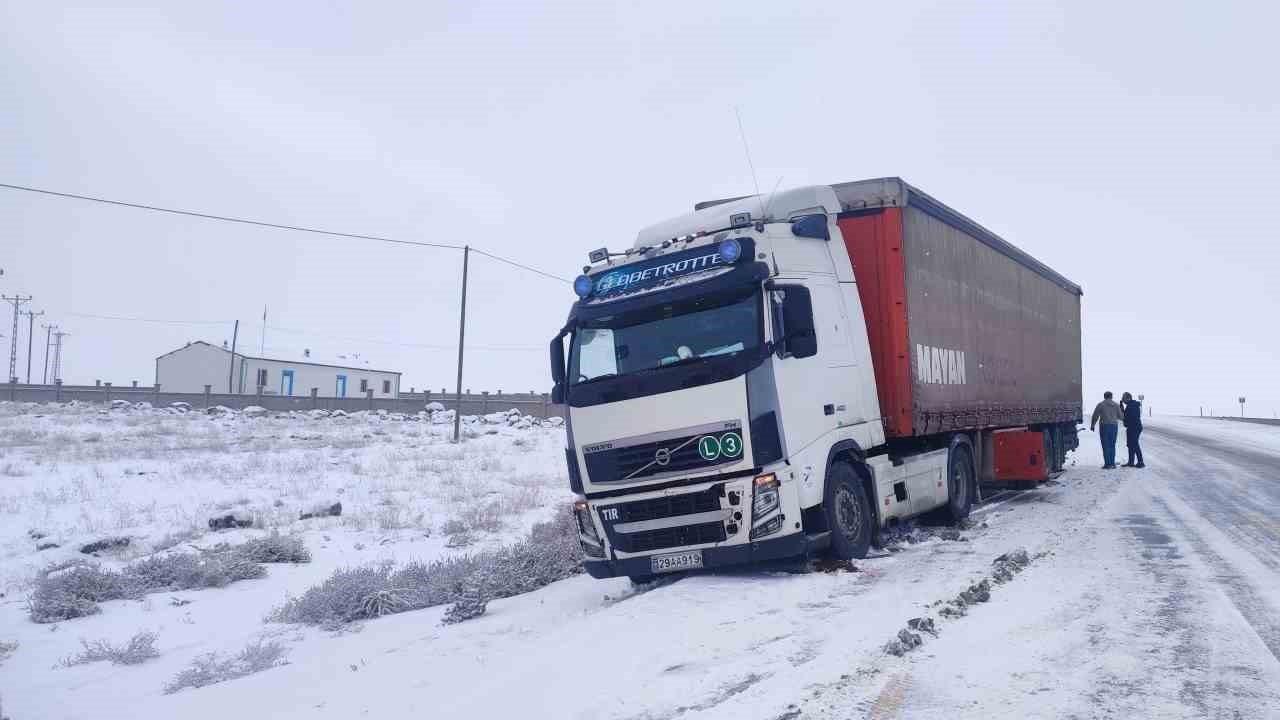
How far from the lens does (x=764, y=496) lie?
7488 mm

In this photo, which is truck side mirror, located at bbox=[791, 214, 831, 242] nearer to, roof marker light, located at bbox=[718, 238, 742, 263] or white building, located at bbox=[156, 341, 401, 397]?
roof marker light, located at bbox=[718, 238, 742, 263]

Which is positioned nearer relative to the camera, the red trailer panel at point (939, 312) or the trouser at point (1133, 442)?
the red trailer panel at point (939, 312)

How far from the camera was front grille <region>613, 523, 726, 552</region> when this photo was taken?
25.0 feet

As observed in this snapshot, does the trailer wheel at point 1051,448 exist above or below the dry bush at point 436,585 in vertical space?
above

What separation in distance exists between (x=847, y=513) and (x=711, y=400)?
2271mm

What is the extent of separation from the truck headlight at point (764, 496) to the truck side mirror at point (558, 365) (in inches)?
91.0

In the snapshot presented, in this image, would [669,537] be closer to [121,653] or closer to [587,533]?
[587,533]

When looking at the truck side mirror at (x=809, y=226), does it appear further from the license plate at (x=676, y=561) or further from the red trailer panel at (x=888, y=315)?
the license plate at (x=676, y=561)

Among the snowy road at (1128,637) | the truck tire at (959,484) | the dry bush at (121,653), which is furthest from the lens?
the truck tire at (959,484)

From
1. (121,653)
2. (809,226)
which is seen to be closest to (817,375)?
(809,226)

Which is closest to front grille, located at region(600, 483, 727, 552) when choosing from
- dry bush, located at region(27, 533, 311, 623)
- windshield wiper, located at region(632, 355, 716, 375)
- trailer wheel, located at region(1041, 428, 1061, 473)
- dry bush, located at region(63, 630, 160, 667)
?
windshield wiper, located at region(632, 355, 716, 375)

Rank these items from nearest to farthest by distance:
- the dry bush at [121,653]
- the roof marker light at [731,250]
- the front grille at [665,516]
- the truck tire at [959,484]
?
the dry bush at [121,653], the front grille at [665,516], the roof marker light at [731,250], the truck tire at [959,484]

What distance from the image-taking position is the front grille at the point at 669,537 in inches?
300

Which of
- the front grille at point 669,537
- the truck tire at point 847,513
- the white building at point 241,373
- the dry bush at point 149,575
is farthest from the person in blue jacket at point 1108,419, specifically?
the white building at point 241,373
